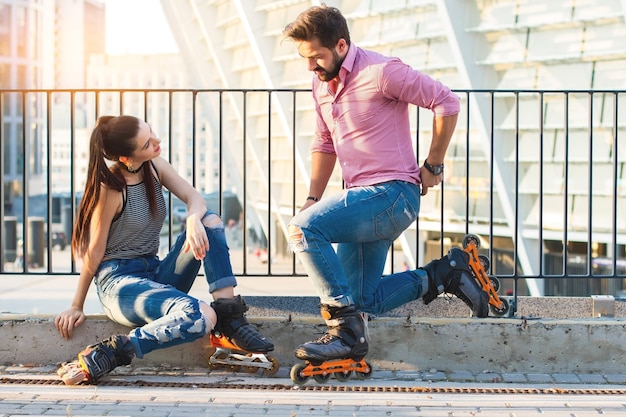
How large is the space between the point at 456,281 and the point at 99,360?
1.69 m

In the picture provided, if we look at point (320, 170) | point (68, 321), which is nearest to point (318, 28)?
point (320, 170)

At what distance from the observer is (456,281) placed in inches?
192

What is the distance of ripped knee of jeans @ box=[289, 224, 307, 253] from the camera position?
439 centimetres

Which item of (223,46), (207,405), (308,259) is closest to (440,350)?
(308,259)

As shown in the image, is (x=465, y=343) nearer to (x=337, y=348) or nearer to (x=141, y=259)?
(x=337, y=348)

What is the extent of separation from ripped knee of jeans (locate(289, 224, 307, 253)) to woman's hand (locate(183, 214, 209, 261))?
0.40m

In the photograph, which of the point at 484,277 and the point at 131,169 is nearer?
the point at 131,169

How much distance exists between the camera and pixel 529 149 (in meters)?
27.3

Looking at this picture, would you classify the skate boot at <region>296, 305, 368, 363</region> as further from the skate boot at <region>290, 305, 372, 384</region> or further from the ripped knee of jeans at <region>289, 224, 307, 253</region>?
the ripped knee of jeans at <region>289, 224, 307, 253</region>

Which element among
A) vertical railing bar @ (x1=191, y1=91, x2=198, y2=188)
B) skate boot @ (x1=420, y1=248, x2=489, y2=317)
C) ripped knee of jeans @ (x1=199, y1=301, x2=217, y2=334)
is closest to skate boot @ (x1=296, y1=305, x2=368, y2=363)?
ripped knee of jeans @ (x1=199, y1=301, x2=217, y2=334)

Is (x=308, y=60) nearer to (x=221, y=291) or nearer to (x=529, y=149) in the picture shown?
(x=221, y=291)

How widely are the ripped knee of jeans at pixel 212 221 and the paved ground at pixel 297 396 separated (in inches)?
27.5

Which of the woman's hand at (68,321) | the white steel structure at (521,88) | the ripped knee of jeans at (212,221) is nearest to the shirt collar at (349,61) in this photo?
the ripped knee of jeans at (212,221)

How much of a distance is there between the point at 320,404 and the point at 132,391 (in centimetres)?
84
